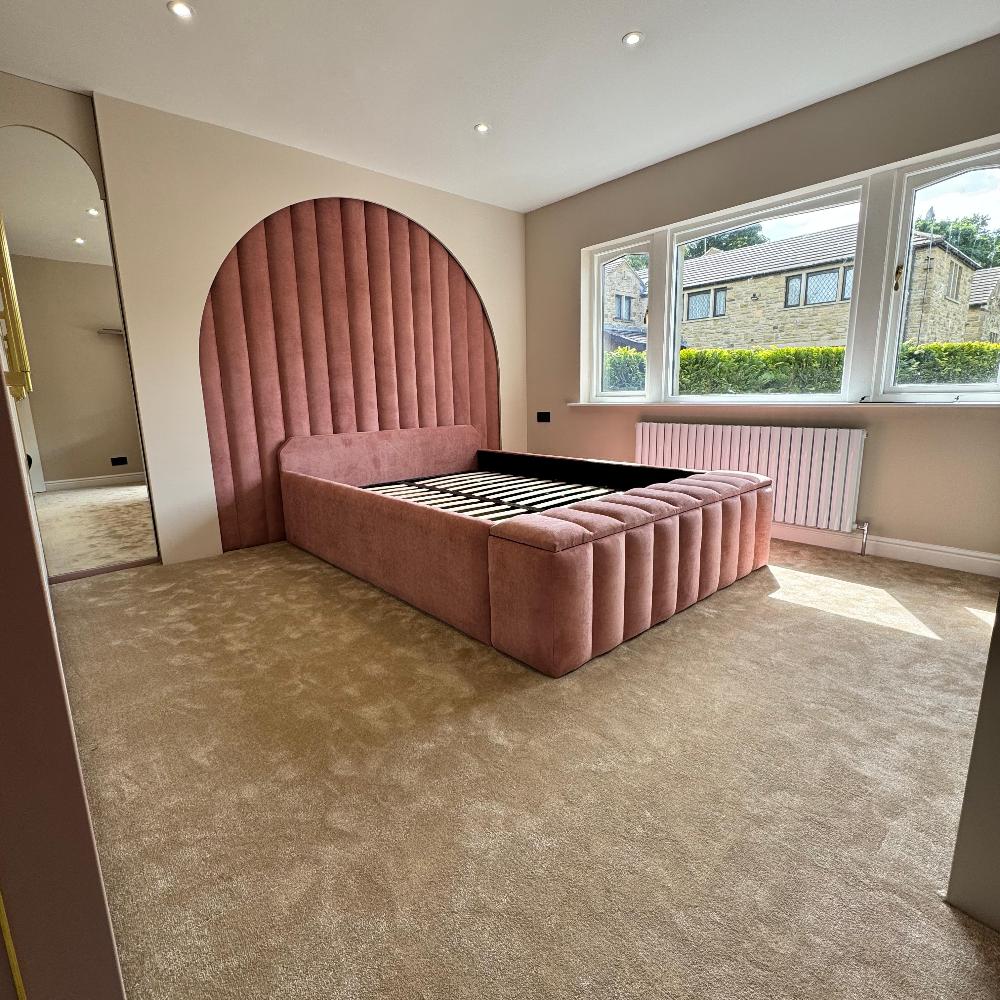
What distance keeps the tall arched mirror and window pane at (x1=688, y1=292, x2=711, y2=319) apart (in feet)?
14.7

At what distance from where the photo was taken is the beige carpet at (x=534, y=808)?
999mm

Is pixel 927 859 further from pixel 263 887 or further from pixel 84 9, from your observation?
pixel 84 9

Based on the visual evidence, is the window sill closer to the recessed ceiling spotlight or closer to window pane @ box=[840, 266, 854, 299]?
window pane @ box=[840, 266, 854, 299]

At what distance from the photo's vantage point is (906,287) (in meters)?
3.06

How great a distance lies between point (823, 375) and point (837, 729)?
102 inches

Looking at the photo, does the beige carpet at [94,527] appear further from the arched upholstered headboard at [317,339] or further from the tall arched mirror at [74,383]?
the arched upholstered headboard at [317,339]

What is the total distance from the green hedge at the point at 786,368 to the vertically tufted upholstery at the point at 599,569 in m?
1.50

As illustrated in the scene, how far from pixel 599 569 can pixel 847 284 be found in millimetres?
2694

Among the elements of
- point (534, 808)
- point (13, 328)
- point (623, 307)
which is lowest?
point (534, 808)

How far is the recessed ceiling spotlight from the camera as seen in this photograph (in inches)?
86.6

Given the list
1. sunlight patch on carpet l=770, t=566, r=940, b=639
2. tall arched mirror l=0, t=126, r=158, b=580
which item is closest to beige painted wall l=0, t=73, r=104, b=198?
tall arched mirror l=0, t=126, r=158, b=580

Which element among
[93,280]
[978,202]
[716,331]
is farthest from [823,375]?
[93,280]

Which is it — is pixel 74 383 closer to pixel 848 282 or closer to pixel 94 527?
pixel 94 527

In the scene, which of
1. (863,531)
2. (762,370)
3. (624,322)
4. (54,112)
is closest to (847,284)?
(762,370)
